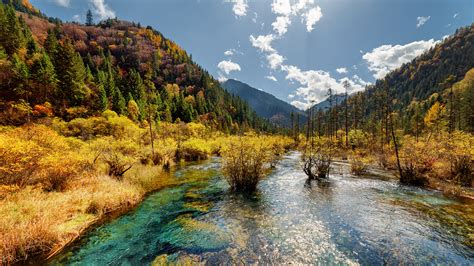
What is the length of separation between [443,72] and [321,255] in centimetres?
22711

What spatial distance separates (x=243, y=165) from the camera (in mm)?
16828

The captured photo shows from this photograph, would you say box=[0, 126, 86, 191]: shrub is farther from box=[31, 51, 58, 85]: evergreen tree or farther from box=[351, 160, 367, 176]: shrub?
box=[31, 51, 58, 85]: evergreen tree

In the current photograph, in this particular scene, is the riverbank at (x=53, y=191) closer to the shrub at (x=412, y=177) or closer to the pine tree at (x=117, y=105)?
the shrub at (x=412, y=177)

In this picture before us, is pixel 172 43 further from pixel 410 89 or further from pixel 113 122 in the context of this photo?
pixel 410 89

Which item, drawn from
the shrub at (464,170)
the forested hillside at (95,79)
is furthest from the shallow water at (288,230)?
the forested hillside at (95,79)

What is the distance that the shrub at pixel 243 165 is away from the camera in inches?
663

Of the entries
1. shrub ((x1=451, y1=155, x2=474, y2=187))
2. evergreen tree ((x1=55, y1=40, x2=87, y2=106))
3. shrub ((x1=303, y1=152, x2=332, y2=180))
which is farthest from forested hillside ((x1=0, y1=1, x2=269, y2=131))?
shrub ((x1=451, y1=155, x2=474, y2=187))

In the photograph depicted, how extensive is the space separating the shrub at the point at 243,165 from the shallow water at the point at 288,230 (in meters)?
1.26

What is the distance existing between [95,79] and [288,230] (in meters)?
76.6

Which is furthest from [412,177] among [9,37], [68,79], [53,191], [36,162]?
[9,37]

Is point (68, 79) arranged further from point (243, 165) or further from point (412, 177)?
point (412, 177)

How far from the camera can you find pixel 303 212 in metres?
12.9

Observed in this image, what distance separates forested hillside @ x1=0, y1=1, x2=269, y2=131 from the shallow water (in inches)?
1185

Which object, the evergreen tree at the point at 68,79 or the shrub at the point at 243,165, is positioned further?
the evergreen tree at the point at 68,79
